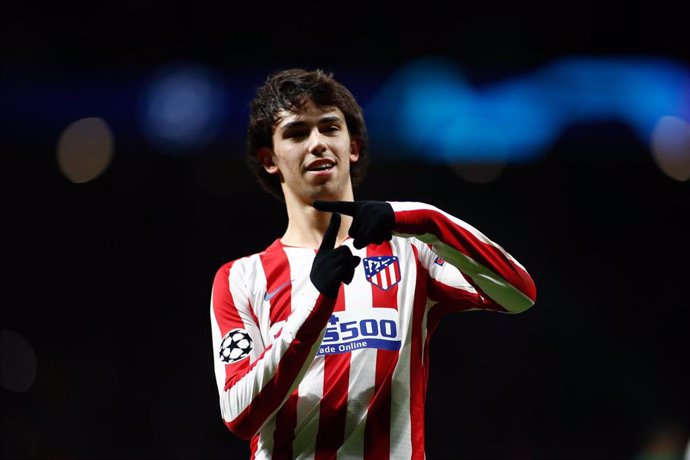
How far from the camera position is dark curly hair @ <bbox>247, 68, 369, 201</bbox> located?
6.98ft

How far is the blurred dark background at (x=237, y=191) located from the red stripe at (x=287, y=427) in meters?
2.90

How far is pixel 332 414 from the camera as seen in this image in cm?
183

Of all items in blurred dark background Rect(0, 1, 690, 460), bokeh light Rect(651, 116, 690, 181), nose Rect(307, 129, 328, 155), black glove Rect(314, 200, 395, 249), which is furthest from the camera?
bokeh light Rect(651, 116, 690, 181)

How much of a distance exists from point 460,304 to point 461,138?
320cm

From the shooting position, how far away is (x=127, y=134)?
504 cm

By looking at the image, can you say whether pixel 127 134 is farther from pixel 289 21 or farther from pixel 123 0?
pixel 289 21

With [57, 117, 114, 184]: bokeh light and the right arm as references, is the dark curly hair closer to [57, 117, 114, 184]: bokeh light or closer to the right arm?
the right arm

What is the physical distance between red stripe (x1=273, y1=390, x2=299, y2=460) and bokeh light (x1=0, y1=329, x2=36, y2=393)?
10.6 feet

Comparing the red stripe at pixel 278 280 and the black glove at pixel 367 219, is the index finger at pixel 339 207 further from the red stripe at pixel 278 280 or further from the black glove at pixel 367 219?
the red stripe at pixel 278 280

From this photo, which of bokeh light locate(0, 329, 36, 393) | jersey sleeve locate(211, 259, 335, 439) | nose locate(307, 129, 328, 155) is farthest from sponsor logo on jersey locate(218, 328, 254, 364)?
bokeh light locate(0, 329, 36, 393)

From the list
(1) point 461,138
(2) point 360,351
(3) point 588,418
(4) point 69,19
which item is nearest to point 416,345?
(2) point 360,351

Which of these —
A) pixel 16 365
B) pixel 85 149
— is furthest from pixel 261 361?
pixel 85 149

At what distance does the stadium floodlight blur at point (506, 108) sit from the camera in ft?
16.3

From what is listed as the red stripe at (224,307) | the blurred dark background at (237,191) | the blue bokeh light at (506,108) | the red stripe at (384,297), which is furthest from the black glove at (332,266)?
the blue bokeh light at (506,108)
